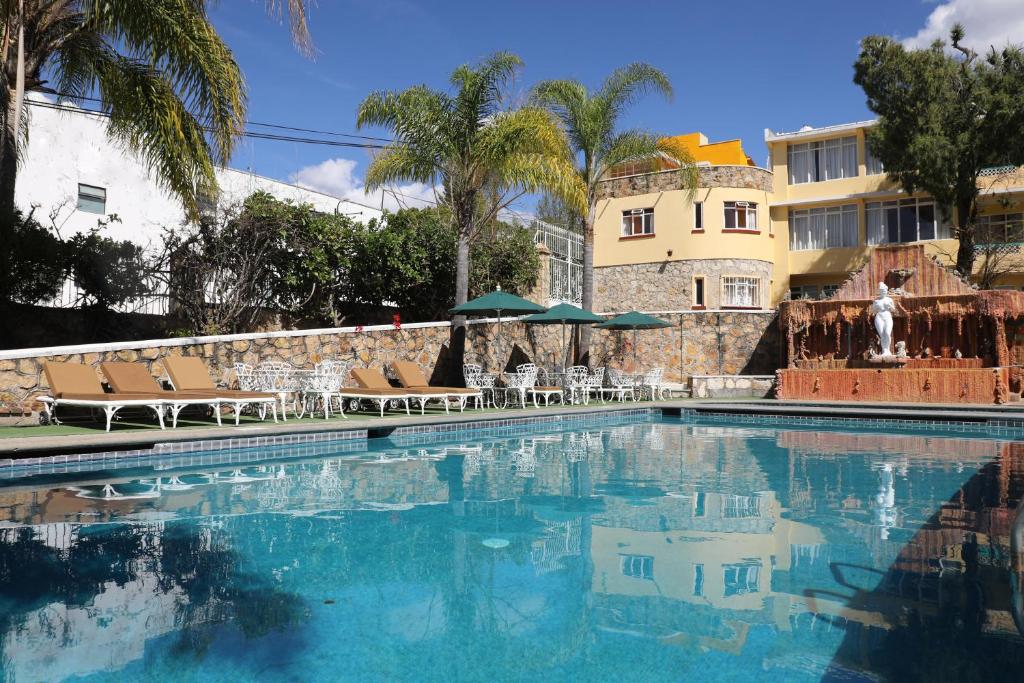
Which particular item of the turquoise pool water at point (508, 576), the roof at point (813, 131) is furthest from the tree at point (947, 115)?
the turquoise pool water at point (508, 576)

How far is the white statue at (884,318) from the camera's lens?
65.1 feet

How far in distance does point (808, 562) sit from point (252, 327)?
1425 centimetres

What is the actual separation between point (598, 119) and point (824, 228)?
1269cm

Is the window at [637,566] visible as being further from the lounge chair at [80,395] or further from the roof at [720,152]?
the roof at [720,152]

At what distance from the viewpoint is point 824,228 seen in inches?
1152

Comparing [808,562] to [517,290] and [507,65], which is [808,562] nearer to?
[507,65]

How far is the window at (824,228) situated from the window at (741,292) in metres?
2.59

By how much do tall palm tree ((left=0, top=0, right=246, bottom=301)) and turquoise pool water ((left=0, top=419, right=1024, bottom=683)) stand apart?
5533 millimetres

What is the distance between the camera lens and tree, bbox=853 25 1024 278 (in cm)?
2339

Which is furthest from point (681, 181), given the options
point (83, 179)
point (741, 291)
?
point (83, 179)

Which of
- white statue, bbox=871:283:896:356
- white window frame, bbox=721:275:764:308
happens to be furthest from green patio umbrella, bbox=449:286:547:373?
white window frame, bbox=721:275:764:308

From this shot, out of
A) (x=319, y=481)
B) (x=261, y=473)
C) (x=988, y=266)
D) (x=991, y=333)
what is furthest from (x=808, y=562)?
(x=988, y=266)

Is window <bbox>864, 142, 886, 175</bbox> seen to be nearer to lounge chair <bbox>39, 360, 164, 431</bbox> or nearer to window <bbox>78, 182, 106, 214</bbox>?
window <bbox>78, 182, 106, 214</bbox>

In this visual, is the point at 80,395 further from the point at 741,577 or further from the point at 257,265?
the point at 741,577
